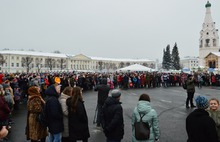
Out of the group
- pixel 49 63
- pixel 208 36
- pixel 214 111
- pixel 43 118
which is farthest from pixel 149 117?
pixel 49 63

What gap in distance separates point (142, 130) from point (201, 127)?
3.43 ft

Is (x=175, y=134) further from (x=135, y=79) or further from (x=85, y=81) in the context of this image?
(x=135, y=79)

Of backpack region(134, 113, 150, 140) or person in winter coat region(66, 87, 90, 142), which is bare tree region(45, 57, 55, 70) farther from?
backpack region(134, 113, 150, 140)

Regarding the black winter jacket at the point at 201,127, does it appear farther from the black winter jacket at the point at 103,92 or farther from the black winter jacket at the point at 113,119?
the black winter jacket at the point at 103,92

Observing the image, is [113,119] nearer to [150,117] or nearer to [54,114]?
[150,117]

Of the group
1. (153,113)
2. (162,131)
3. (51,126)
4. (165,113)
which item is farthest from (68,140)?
(165,113)

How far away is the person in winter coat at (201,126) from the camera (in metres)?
3.53

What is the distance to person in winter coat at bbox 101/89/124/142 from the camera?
464 cm

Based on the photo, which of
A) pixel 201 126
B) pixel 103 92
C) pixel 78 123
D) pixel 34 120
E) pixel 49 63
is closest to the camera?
pixel 201 126

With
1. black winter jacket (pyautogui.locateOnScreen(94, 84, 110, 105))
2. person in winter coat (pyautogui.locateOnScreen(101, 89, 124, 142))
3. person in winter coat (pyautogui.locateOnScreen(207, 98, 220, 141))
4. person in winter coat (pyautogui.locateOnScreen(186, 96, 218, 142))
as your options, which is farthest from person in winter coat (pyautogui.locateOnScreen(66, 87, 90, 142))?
black winter jacket (pyautogui.locateOnScreen(94, 84, 110, 105))

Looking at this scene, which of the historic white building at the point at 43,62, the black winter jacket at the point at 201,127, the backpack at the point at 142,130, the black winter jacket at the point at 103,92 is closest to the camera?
the black winter jacket at the point at 201,127

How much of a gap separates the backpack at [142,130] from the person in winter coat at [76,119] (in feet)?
4.04

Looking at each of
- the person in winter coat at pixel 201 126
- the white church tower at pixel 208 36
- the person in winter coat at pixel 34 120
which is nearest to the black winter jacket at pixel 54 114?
the person in winter coat at pixel 34 120

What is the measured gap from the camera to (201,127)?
360 centimetres
